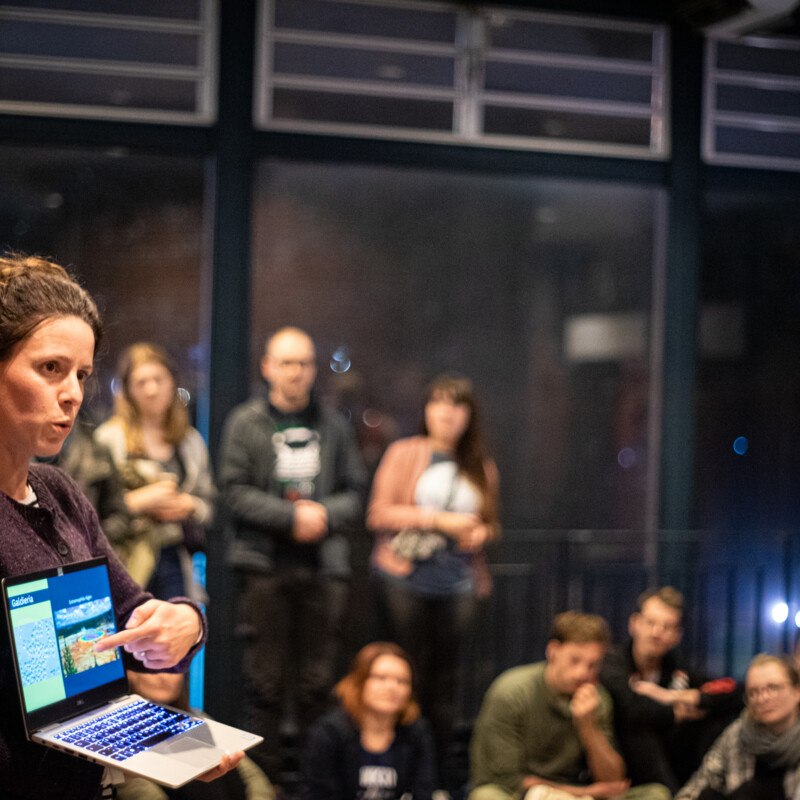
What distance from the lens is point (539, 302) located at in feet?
15.9

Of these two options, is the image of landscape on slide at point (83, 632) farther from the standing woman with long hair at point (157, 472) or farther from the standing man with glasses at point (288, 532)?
the standing man with glasses at point (288, 532)

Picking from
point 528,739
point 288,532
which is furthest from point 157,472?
point 528,739

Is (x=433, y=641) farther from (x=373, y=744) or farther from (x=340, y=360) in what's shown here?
(x=340, y=360)

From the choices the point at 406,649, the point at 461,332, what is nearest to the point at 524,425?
the point at 461,332

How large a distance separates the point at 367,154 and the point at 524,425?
5.45 ft

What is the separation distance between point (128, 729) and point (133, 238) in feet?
11.4

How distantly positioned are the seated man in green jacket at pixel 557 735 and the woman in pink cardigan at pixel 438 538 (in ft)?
1.14

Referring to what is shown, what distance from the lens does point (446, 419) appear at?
12.4ft

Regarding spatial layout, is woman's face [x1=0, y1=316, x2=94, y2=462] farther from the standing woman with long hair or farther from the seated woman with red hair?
the seated woman with red hair

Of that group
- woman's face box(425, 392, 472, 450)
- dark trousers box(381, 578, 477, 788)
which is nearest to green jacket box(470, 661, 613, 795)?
dark trousers box(381, 578, 477, 788)

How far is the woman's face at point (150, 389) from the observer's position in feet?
11.4

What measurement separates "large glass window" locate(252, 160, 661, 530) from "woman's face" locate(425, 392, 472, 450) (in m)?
0.87

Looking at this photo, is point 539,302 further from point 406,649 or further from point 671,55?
point 406,649

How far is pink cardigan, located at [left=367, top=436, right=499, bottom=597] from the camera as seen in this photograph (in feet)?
12.1
